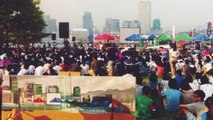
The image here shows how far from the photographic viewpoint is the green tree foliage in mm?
45531

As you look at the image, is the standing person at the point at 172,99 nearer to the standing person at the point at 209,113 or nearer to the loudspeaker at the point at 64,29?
the standing person at the point at 209,113

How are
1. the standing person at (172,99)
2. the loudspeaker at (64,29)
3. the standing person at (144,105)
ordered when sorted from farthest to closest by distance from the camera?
1. the loudspeaker at (64,29)
2. the standing person at (172,99)
3. the standing person at (144,105)

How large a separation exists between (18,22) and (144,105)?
3778 cm

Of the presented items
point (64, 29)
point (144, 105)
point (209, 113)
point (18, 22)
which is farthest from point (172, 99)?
point (18, 22)

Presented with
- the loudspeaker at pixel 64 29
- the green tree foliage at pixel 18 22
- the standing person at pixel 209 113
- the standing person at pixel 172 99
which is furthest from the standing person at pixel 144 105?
the green tree foliage at pixel 18 22

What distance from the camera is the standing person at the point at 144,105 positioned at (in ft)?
38.8

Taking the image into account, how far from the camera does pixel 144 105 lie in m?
11.9

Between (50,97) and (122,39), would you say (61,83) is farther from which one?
(122,39)

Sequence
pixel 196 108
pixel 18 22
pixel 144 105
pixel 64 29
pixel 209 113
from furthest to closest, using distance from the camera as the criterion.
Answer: pixel 18 22 < pixel 64 29 < pixel 144 105 < pixel 196 108 < pixel 209 113

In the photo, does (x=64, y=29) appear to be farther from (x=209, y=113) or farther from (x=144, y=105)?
(x=209, y=113)

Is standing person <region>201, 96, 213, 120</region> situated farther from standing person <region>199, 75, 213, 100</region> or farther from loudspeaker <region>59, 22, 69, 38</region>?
loudspeaker <region>59, 22, 69, 38</region>

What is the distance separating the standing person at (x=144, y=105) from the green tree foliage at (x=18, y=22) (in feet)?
115

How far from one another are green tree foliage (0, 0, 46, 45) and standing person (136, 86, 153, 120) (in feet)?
115

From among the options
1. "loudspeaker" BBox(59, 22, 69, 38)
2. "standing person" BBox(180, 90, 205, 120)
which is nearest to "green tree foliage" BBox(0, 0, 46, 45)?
"loudspeaker" BBox(59, 22, 69, 38)
